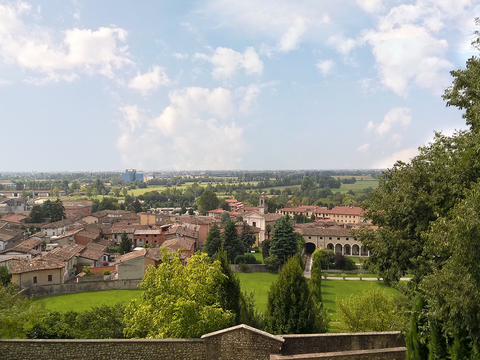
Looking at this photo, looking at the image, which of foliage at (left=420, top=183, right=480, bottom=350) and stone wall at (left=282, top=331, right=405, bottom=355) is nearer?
foliage at (left=420, top=183, right=480, bottom=350)

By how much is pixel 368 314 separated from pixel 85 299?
21.3 meters

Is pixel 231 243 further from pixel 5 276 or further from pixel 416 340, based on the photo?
pixel 416 340

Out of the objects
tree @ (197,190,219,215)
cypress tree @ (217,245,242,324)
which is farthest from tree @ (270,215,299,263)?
tree @ (197,190,219,215)

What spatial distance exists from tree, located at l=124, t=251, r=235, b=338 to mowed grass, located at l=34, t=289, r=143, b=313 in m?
15.1

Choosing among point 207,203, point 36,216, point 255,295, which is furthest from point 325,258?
point 36,216

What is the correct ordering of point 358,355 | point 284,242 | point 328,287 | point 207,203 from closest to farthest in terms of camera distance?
point 358,355, point 328,287, point 284,242, point 207,203

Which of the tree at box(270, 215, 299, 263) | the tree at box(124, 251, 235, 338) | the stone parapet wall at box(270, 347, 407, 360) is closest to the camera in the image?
the stone parapet wall at box(270, 347, 407, 360)

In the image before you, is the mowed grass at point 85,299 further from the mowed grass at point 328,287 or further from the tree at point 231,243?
the tree at point 231,243

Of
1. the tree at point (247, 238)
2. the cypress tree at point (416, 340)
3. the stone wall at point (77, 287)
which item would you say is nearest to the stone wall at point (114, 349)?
the cypress tree at point (416, 340)

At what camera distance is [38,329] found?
14.1 meters

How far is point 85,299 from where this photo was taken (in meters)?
27.1

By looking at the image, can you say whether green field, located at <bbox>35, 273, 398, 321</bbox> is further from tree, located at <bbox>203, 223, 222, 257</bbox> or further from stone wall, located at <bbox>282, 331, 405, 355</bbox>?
stone wall, located at <bbox>282, 331, 405, 355</bbox>

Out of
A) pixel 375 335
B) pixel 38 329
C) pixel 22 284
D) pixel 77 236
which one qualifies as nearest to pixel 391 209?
pixel 375 335

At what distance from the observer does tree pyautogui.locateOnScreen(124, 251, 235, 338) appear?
10.7 metres
